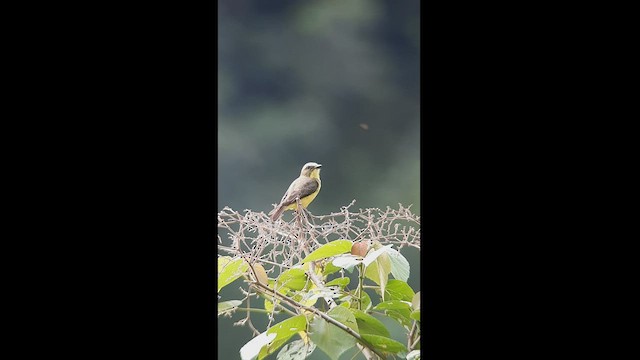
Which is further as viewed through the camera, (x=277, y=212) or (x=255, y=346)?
(x=277, y=212)

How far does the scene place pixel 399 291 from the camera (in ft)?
3.67

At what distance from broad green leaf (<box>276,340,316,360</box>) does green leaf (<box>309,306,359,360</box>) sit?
4 cm

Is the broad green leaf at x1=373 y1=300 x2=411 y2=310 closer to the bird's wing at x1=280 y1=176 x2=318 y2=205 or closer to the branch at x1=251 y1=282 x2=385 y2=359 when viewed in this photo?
the branch at x1=251 y1=282 x2=385 y2=359

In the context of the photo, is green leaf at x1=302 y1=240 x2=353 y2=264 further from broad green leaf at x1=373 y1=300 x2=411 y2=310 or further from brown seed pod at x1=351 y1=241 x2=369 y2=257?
broad green leaf at x1=373 y1=300 x2=411 y2=310

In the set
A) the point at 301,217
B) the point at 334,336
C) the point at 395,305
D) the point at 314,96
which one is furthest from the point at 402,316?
the point at 314,96

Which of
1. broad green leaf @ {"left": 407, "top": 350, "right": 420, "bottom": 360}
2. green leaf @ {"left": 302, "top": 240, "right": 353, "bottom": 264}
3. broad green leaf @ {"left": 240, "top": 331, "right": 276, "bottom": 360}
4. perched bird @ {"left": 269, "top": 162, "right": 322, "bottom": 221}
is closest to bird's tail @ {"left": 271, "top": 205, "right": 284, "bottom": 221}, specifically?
perched bird @ {"left": 269, "top": 162, "right": 322, "bottom": 221}

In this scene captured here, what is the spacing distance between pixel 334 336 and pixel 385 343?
88 millimetres

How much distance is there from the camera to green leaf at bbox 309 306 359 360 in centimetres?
102

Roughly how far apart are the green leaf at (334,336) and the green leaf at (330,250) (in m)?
0.09

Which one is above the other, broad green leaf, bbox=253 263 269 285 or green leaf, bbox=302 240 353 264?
green leaf, bbox=302 240 353 264

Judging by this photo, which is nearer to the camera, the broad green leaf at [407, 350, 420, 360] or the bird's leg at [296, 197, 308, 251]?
the broad green leaf at [407, 350, 420, 360]

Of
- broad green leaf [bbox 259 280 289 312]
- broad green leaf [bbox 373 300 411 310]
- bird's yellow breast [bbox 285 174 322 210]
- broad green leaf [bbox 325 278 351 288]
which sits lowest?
broad green leaf [bbox 373 300 411 310]

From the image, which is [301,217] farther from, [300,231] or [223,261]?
[223,261]
